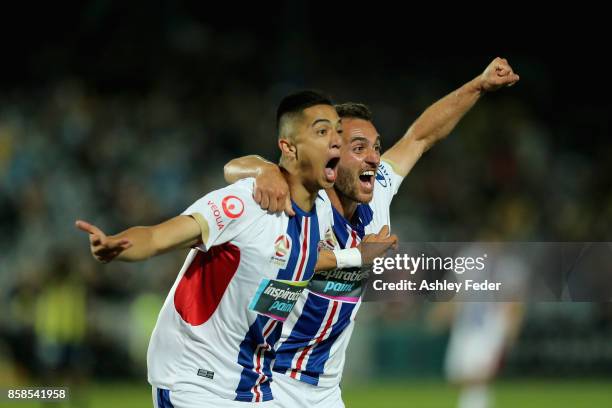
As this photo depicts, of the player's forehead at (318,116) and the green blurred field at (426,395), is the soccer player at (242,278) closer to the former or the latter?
the player's forehead at (318,116)

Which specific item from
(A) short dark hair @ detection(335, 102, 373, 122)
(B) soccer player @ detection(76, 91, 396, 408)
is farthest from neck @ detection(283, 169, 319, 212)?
(A) short dark hair @ detection(335, 102, 373, 122)

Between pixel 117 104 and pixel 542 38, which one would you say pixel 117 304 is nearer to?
pixel 117 104

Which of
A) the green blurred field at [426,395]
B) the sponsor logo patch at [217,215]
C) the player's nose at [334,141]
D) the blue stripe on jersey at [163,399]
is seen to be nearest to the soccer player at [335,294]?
the player's nose at [334,141]

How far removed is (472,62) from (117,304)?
865 cm

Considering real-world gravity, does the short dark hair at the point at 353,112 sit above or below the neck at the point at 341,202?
above

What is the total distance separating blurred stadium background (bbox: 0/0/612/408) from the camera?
13.4 metres

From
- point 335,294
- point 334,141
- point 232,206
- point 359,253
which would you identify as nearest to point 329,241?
point 359,253

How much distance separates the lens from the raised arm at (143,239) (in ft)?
13.6

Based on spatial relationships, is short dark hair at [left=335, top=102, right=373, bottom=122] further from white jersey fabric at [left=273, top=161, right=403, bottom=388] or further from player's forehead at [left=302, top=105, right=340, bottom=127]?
player's forehead at [left=302, top=105, right=340, bottom=127]

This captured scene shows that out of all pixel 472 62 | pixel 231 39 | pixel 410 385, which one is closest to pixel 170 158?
pixel 231 39

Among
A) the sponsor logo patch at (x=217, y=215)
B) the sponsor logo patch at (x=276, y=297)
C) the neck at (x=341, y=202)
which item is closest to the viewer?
the sponsor logo patch at (x=217, y=215)

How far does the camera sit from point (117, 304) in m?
13.6

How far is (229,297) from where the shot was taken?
4961mm

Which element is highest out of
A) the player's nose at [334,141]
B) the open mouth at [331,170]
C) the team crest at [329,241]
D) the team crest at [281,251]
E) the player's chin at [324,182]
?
the player's nose at [334,141]
